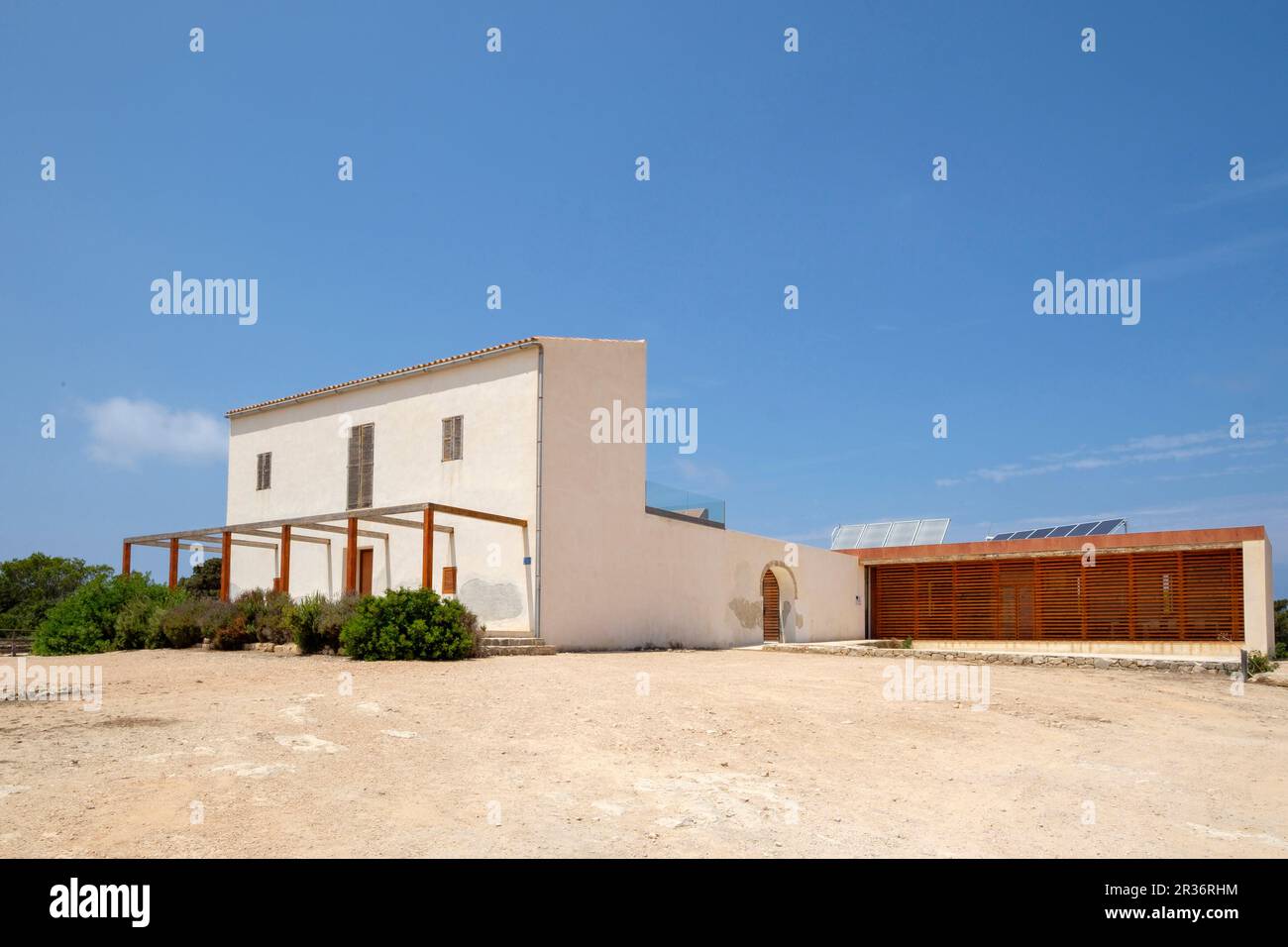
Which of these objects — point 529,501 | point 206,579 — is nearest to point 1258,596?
point 529,501

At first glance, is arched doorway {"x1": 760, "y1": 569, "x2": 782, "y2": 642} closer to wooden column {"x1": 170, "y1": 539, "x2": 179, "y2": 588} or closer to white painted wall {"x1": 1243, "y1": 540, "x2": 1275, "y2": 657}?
white painted wall {"x1": 1243, "y1": 540, "x2": 1275, "y2": 657}

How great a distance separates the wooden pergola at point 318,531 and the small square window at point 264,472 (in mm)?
1397

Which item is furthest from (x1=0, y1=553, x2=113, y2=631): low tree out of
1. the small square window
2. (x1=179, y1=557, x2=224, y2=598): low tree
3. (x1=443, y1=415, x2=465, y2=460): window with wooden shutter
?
(x1=443, y1=415, x2=465, y2=460): window with wooden shutter

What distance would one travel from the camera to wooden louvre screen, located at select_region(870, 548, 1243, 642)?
22.2 m

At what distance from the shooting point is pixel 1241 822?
5883mm

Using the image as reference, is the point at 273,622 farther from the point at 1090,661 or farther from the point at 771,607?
the point at 1090,661

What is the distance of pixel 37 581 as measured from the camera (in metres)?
34.3

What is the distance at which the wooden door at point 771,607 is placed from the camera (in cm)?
2611

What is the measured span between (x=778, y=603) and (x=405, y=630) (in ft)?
47.2

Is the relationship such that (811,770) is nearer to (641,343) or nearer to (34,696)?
(34,696)

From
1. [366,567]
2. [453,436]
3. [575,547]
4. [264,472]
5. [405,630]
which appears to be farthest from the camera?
[264,472]
